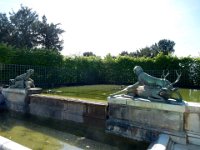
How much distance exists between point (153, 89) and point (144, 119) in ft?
2.09

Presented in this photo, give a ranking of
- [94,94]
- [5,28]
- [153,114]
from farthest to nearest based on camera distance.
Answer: [5,28], [94,94], [153,114]

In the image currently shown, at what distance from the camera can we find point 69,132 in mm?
5738

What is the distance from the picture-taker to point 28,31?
28.5 metres

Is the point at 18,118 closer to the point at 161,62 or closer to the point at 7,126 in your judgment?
the point at 7,126

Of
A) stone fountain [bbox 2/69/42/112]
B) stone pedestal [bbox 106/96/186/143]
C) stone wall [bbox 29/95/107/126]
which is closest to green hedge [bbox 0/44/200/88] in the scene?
stone fountain [bbox 2/69/42/112]

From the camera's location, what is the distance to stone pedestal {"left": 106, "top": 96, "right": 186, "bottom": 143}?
450cm

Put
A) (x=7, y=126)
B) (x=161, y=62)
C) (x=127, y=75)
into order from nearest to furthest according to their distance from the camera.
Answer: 1. (x=7, y=126)
2. (x=161, y=62)
3. (x=127, y=75)

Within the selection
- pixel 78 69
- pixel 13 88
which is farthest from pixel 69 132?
pixel 78 69

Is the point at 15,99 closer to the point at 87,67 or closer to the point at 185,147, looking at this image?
the point at 185,147

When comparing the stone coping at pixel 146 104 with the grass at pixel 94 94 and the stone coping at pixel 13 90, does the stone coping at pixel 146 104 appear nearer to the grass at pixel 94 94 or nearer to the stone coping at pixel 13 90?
the grass at pixel 94 94

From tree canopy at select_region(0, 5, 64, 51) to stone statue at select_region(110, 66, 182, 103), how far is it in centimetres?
2348

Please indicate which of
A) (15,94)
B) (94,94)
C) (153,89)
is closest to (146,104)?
(153,89)

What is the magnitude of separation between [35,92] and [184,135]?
16.7ft

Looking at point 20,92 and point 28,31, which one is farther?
point 28,31
